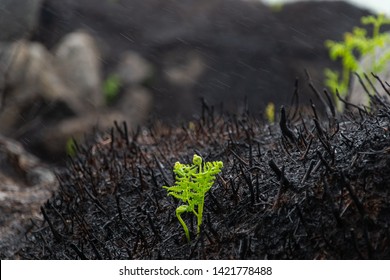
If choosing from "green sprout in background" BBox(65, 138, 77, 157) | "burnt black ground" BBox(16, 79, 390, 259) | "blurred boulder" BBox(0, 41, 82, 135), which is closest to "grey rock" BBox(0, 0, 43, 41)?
"blurred boulder" BBox(0, 41, 82, 135)

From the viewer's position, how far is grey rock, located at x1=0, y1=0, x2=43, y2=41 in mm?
9898

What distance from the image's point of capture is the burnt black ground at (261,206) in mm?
3205

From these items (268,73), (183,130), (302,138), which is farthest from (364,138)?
(268,73)

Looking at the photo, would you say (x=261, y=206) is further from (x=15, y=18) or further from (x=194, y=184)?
(x=15, y=18)

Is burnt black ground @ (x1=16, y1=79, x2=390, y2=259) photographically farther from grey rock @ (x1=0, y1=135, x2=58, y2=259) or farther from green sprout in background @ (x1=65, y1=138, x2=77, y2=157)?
green sprout in background @ (x1=65, y1=138, x2=77, y2=157)

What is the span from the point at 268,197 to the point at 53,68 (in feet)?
31.9

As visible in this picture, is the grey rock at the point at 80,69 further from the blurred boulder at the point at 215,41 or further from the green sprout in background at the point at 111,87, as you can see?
the blurred boulder at the point at 215,41

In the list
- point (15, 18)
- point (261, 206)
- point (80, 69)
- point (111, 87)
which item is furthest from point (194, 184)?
point (111, 87)

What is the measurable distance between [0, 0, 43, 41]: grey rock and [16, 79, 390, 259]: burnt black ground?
18.6 feet

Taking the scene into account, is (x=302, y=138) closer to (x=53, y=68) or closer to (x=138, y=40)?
(x=53, y=68)

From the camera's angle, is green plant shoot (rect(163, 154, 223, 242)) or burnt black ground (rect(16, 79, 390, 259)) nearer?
burnt black ground (rect(16, 79, 390, 259))

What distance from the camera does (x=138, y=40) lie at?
1550 centimetres

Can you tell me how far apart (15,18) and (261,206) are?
770 centimetres

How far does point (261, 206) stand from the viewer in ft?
11.7
